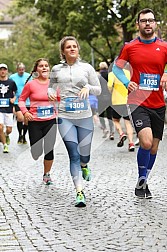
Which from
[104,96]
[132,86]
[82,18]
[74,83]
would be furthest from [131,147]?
[82,18]

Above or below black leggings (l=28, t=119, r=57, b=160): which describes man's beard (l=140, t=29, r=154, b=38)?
above

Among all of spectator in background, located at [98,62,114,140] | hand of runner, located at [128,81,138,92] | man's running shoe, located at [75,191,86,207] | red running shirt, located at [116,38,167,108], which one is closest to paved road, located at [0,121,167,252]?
man's running shoe, located at [75,191,86,207]

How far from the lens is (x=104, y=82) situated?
17781mm

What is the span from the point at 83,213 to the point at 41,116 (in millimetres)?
2904

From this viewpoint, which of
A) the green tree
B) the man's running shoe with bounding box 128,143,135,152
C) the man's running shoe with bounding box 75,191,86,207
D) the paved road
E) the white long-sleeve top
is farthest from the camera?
the green tree

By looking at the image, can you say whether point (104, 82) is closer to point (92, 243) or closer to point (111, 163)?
point (111, 163)

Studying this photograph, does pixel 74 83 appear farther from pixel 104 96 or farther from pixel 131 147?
pixel 104 96

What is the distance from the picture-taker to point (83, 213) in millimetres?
7215

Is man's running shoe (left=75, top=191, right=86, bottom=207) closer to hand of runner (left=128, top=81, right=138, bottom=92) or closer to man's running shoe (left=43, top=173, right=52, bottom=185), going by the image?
hand of runner (left=128, top=81, right=138, bottom=92)

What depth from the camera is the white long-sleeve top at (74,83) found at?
8.02m

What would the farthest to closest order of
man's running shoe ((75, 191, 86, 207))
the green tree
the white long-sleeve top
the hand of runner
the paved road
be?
the green tree
the white long-sleeve top
the hand of runner
man's running shoe ((75, 191, 86, 207))
the paved road

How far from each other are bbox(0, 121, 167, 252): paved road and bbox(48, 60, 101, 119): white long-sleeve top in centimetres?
98

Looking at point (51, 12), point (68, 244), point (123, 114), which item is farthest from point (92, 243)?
point (51, 12)

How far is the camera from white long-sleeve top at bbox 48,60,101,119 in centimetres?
802
